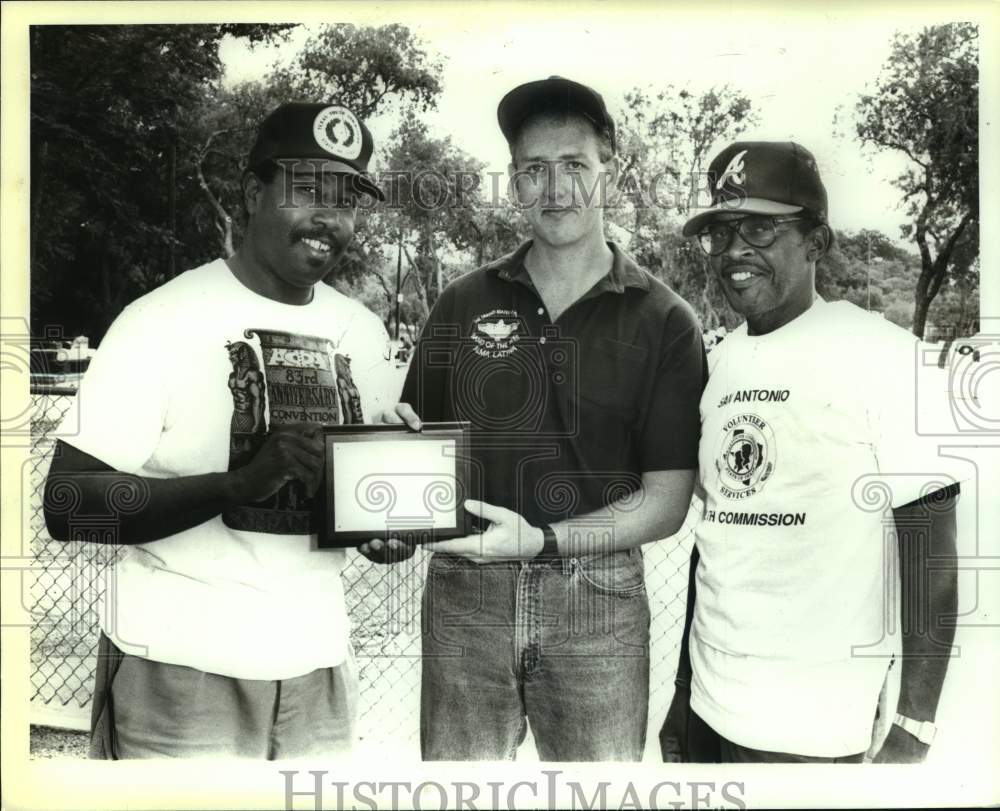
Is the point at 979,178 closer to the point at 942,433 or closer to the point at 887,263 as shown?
the point at 887,263

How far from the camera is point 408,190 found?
13.0 feet

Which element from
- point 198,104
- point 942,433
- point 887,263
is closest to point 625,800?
point 942,433

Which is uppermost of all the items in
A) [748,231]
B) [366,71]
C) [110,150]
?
[366,71]

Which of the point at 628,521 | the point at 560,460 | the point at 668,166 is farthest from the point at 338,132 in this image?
the point at 628,521

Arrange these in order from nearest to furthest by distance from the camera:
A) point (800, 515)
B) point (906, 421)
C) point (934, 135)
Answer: point (800, 515) < point (906, 421) < point (934, 135)

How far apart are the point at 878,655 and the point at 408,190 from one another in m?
2.52

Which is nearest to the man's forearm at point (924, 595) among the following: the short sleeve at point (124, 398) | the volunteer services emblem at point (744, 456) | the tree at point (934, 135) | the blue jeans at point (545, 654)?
the volunteer services emblem at point (744, 456)

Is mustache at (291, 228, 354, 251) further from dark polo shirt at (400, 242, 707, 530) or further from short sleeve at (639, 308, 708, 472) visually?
short sleeve at (639, 308, 708, 472)

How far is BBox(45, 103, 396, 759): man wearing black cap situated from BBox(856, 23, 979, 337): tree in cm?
204

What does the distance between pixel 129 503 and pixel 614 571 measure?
1.84m

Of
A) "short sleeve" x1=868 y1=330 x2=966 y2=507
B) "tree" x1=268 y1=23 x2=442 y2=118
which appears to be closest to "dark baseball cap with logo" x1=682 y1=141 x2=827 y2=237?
"short sleeve" x1=868 y1=330 x2=966 y2=507

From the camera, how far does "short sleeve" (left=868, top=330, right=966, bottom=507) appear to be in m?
3.84

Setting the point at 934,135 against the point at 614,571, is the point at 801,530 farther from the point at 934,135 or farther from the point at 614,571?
the point at 934,135

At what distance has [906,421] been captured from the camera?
388cm
